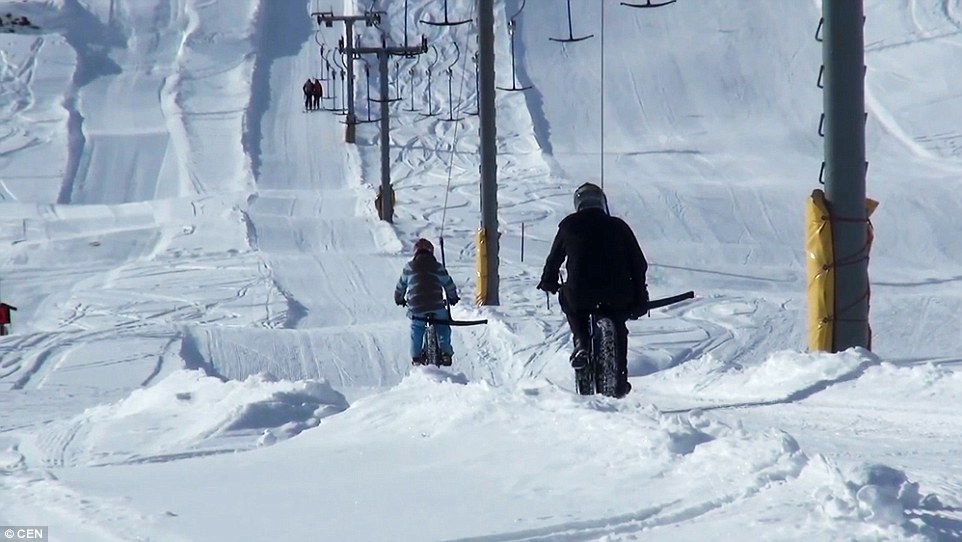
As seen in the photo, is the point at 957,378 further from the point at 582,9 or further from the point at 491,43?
the point at 582,9

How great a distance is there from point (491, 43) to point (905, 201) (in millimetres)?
15457

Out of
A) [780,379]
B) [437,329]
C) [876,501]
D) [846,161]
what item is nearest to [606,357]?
[780,379]

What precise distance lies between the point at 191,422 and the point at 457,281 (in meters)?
14.6

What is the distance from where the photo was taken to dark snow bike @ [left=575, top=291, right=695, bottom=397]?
8258 mm

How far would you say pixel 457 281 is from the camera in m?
23.1

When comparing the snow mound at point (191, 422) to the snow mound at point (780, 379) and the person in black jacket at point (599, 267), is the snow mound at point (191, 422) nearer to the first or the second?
the person in black jacket at point (599, 267)

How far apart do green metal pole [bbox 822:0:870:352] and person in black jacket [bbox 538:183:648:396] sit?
7.73 ft

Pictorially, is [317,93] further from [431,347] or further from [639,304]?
[639,304]

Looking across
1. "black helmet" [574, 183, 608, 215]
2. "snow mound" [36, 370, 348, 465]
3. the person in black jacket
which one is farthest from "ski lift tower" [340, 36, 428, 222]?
the person in black jacket

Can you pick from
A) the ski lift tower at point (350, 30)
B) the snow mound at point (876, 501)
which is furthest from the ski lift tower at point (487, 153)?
the snow mound at point (876, 501)

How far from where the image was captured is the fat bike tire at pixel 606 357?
325 inches

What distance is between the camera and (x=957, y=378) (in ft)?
26.2

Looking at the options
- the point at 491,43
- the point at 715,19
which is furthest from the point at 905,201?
the point at 715,19

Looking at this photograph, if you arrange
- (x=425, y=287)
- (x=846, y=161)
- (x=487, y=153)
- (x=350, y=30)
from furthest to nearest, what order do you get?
(x=350, y=30) < (x=487, y=153) < (x=425, y=287) < (x=846, y=161)
